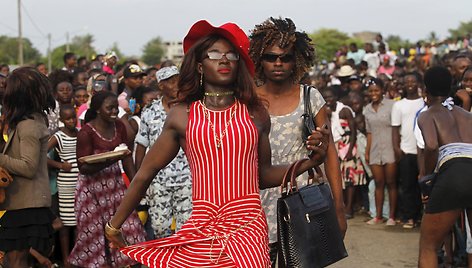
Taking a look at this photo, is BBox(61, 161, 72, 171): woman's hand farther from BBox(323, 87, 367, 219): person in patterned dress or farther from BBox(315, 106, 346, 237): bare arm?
BBox(323, 87, 367, 219): person in patterned dress

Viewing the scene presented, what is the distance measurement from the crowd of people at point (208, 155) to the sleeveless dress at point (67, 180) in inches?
0.4

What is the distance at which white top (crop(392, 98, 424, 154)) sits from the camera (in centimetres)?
1028

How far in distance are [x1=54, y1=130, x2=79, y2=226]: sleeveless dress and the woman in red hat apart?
12.7ft

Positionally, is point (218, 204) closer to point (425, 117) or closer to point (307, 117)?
point (307, 117)

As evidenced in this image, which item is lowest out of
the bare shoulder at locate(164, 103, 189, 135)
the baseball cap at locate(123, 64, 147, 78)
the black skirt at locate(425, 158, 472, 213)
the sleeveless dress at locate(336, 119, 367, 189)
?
the sleeveless dress at locate(336, 119, 367, 189)

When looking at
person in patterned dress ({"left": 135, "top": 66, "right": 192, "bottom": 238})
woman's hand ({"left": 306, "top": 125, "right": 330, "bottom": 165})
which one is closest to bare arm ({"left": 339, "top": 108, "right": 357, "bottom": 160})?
person in patterned dress ({"left": 135, "top": 66, "right": 192, "bottom": 238})

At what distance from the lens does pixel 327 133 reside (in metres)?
4.24

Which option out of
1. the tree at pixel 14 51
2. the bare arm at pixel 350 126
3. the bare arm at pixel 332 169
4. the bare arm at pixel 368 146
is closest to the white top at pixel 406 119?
the bare arm at pixel 368 146

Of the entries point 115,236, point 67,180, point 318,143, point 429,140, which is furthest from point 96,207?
point 318,143

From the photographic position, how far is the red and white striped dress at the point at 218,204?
13.0ft

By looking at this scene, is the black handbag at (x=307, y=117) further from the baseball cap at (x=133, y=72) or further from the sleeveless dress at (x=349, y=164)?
the sleeveless dress at (x=349, y=164)

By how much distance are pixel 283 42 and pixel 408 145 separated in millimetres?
5684

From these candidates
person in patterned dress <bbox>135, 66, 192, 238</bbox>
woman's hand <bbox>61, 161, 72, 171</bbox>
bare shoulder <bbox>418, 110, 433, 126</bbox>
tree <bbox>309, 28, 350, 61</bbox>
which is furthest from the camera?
tree <bbox>309, 28, 350, 61</bbox>

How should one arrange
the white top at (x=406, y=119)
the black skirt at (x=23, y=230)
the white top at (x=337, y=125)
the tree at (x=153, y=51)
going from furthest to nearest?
1. the tree at (x=153, y=51)
2. the white top at (x=337, y=125)
3. the white top at (x=406, y=119)
4. the black skirt at (x=23, y=230)
